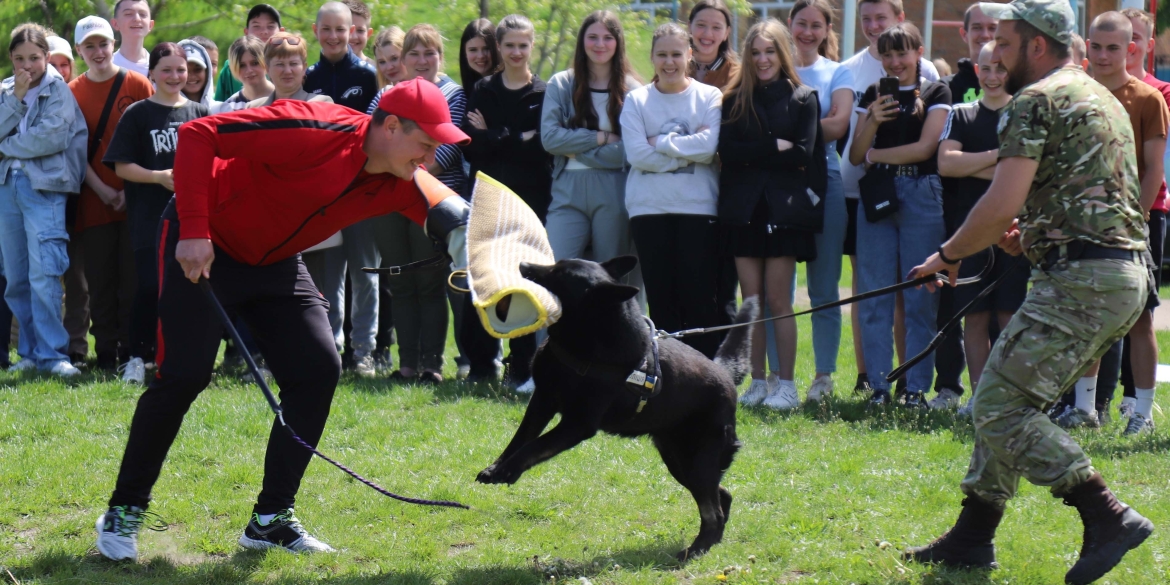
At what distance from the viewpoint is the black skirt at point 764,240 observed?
7047 millimetres

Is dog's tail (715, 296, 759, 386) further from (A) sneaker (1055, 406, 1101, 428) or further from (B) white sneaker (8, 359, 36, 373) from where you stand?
(B) white sneaker (8, 359, 36, 373)

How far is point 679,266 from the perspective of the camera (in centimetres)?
712

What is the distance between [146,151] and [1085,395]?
6.13 meters


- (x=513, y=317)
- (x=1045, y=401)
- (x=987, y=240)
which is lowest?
(x=1045, y=401)

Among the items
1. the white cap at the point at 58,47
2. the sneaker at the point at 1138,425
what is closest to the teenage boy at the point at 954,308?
the sneaker at the point at 1138,425

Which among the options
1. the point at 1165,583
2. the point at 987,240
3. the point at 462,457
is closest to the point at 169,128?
the point at 462,457

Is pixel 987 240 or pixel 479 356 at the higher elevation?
pixel 987 240

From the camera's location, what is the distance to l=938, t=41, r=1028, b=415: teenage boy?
6645 mm

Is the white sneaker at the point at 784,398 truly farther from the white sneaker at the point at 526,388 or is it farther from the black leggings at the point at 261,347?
the black leggings at the point at 261,347

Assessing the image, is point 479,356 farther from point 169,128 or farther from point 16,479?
point 16,479

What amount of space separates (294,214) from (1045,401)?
→ 2.82 m

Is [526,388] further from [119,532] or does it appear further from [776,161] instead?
[119,532]

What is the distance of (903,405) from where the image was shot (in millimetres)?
7043

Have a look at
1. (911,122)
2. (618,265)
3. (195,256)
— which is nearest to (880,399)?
(911,122)
